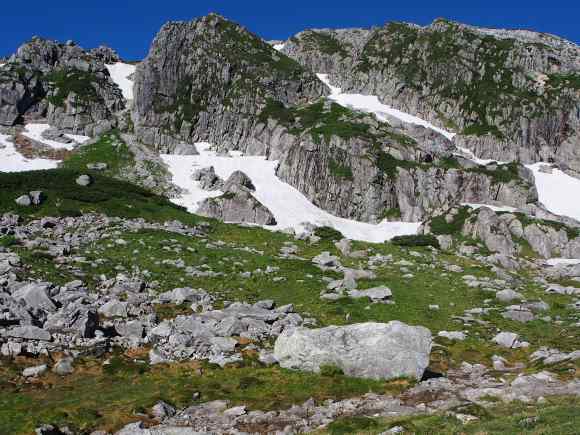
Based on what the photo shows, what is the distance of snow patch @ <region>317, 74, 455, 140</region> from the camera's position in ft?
499

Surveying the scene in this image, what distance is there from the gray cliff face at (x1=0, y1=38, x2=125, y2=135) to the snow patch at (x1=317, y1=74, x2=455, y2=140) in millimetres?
76748

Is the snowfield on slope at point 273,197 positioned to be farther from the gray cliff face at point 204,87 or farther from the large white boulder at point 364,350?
the large white boulder at point 364,350

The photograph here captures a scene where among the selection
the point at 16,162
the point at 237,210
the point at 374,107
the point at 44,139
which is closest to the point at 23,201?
the point at 237,210

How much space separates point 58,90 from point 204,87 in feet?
142

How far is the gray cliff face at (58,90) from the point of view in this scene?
417 ft

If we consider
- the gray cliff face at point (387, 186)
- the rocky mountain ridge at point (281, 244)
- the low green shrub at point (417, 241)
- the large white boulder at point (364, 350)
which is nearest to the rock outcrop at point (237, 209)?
the rocky mountain ridge at point (281, 244)

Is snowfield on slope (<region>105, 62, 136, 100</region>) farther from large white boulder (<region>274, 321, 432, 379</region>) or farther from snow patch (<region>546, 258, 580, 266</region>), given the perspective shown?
large white boulder (<region>274, 321, 432, 379</region>)

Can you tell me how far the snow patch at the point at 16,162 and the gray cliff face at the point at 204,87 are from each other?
88.8 ft

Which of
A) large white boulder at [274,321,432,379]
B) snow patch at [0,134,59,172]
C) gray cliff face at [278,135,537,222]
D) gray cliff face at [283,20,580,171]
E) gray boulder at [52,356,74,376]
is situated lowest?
gray boulder at [52,356,74,376]

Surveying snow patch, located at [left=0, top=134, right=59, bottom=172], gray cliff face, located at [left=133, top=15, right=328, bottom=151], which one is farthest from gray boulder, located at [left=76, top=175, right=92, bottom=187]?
gray cliff face, located at [left=133, top=15, right=328, bottom=151]

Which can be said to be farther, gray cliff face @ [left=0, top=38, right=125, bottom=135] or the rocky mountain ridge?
gray cliff face @ [left=0, top=38, right=125, bottom=135]

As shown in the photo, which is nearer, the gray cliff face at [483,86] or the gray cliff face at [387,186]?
the gray cliff face at [387,186]

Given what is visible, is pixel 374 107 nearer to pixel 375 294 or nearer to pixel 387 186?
pixel 387 186

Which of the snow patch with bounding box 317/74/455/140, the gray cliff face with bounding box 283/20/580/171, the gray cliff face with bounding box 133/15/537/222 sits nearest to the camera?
the gray cliff face with bounding box 133/15/537/222
